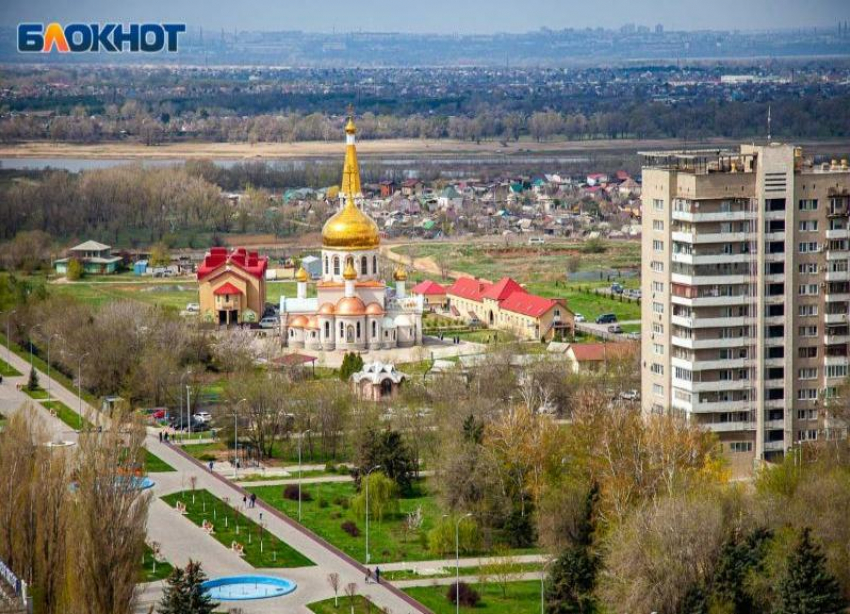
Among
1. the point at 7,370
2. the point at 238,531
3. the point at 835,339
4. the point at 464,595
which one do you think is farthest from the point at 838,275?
the point at 7,370

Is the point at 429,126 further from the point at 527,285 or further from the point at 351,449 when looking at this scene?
the point at 351,449

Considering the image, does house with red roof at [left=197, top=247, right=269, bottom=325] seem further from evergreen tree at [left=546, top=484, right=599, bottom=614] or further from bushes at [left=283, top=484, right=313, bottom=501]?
evergreen tree at [left=546, top=484, right=599, bottom=614]

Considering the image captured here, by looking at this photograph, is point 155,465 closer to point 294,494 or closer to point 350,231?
point 294,494

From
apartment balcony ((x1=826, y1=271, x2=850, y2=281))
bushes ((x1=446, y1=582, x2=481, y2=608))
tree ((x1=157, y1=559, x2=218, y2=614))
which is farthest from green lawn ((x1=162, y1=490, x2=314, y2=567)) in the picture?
apartment balcony ((x1=826, y1=271, x2=850, y2=281))

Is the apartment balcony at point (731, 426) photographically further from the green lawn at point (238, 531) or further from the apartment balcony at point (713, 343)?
the green lawn at point (238, 531)

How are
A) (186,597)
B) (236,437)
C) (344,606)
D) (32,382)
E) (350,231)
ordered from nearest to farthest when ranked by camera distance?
(186,597) → (344,606) → (236,437) → (32,382) → (350,231)

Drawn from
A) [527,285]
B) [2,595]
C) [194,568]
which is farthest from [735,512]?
[527,285]

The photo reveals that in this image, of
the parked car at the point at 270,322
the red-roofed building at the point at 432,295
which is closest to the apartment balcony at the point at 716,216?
the parked car at the point at 270,322
